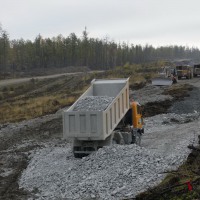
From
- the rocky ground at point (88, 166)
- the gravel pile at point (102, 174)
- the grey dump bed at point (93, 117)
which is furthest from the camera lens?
the grey dump bed at point (93, 117)

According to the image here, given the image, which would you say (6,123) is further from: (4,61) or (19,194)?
(4,61)

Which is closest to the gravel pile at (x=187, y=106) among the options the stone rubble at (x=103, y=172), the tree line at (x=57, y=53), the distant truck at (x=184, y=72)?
the stone rubble at (x=103, y=172)

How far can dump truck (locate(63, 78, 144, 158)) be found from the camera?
14.8m

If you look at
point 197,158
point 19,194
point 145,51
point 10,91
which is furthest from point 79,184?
point 145,51

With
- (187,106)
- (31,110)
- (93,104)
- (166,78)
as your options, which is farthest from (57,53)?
(93,104)

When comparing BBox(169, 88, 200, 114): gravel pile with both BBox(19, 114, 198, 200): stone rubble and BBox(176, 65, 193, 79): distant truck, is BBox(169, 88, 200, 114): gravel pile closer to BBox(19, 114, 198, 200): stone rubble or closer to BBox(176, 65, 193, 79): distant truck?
BBox(19, 114, 198, 200): stone rubble

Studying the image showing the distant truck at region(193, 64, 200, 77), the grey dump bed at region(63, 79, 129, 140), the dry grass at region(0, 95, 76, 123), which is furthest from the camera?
the distant truck at region(193, 64, 200, 77)

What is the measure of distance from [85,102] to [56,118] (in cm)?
1189

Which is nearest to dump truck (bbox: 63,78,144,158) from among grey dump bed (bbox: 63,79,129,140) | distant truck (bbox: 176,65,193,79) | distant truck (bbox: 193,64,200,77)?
grey dump bed (bbox: 63,79,129,140)

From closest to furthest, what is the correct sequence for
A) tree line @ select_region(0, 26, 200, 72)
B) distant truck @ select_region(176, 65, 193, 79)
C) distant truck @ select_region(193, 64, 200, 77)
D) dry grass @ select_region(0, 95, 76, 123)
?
dry grass @ select_region(0, 95, 76, 123) → distant truck @ select_region(176, 65, 193, 79) → distant truck @ select_region(193, 64, 200, 77) → tree line @ select_region(0, 26, 200, 72)

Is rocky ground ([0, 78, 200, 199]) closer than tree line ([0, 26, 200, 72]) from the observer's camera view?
Yes

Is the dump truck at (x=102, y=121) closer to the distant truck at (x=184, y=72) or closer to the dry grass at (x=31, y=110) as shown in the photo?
the dry grass at (x=31, y=110)

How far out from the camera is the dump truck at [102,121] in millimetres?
14758

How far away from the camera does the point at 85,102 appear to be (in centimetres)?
1620
